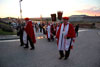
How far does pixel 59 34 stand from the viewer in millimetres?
5797

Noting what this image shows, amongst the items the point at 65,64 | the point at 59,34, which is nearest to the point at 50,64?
the point at 65,64

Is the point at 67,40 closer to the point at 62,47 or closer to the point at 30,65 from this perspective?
the point at 62,47

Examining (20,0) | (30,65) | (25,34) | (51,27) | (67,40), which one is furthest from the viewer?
(20,0)

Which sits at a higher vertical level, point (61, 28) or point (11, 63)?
point (61, 28)

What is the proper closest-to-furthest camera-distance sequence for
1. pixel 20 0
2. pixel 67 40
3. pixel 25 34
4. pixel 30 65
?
1. pixel 30 65
2. pixel 67 40
3. pixel 25 34
4. pixel 20 0

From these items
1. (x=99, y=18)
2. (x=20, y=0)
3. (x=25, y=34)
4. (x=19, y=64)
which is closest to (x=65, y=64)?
(x=19, y=64)

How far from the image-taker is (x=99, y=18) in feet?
225

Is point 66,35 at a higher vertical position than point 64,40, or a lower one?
higher

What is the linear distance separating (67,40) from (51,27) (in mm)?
6286

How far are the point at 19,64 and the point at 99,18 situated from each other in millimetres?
69825

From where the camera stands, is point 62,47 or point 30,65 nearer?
point 30,65

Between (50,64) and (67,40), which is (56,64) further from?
(67,40)

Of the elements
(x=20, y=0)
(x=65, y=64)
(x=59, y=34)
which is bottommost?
(x=65, y=64)

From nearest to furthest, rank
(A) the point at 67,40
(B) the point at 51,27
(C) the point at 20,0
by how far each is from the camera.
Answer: (A) the point at 67,40 < (B) the point at 51,27 < (C) the point at 20,0
